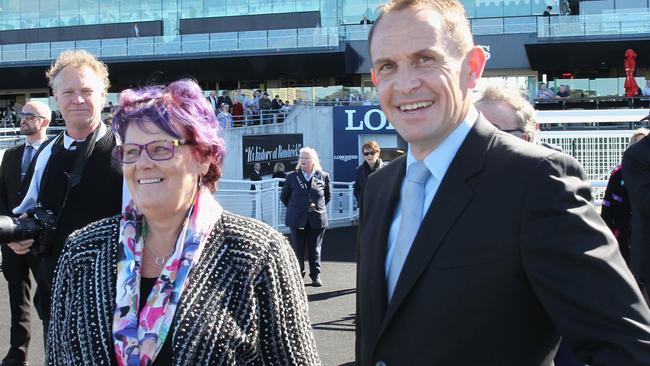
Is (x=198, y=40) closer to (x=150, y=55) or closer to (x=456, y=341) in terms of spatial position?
(x=150, y=55)

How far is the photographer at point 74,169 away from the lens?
376 cm

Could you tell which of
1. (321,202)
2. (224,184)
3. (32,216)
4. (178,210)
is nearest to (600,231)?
(178,210)

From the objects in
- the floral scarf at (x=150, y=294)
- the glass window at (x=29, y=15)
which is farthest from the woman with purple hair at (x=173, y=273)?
the glass window at (x=29, y=15)

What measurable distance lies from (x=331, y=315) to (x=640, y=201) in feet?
14.3

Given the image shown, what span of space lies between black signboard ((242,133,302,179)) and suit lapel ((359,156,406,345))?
18612 millimetres

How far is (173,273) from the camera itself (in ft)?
7.87

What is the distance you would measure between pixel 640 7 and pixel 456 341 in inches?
1359

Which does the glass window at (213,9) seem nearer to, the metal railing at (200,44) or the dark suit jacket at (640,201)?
the metal railing at (200,44)

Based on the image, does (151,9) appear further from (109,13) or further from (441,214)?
(441,214)

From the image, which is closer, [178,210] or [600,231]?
[600,231]

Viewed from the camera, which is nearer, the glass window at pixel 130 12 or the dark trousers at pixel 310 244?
the dark trousers at pixel 310 244

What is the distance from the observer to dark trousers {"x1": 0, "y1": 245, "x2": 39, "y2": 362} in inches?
224

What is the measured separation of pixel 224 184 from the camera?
16328 millimetres

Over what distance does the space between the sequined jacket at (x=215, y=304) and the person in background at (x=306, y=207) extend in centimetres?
695
